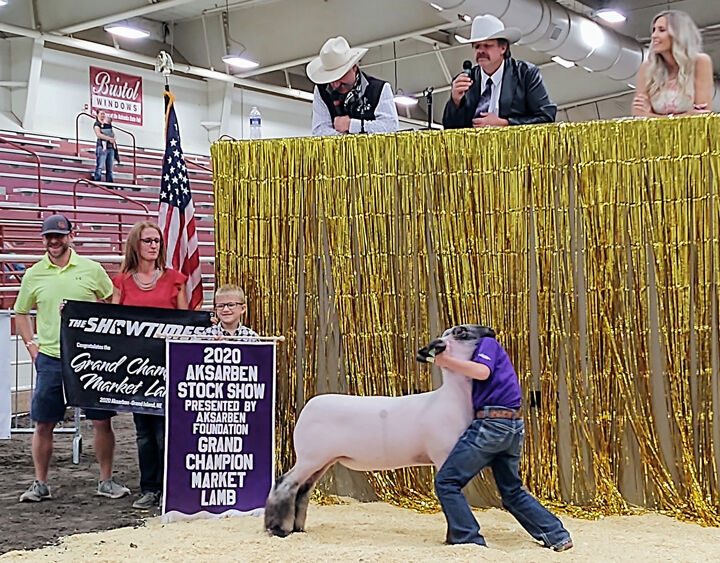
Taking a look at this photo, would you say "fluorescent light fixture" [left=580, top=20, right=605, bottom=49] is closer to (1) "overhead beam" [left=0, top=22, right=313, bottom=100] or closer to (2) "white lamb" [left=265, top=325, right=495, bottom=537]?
(1) "overhead beam" [left=0, top=22, right=313, bottom=100]

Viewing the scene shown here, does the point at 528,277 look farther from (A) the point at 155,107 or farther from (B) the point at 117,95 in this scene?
(A) the point at 155,107

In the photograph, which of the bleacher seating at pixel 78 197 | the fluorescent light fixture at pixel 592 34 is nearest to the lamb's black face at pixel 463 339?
the bleacher seating at pixel 78 197

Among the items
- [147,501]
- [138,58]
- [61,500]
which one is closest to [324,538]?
[147,501]

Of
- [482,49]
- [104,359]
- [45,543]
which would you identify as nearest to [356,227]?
[482,49]

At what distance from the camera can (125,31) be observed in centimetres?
1501

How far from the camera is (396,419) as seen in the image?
412 cm

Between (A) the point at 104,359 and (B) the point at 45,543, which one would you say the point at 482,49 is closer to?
(A) the point at 104,359

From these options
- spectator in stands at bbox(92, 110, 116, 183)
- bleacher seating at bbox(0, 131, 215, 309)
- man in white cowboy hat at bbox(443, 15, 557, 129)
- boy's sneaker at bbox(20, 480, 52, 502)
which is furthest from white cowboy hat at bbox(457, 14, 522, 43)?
spectator in stands at bbox(92, 110, 116, 183)

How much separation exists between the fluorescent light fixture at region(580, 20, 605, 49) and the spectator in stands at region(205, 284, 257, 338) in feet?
31.9

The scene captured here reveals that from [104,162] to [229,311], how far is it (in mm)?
11487

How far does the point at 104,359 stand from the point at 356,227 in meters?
1.46

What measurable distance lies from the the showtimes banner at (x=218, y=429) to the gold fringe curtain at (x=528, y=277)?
1.06 ft

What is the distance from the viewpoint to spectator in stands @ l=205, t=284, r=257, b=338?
188 inches

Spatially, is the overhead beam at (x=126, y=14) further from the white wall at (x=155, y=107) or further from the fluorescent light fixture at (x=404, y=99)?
the fluorescent light fixture at (x=404, y=99)
